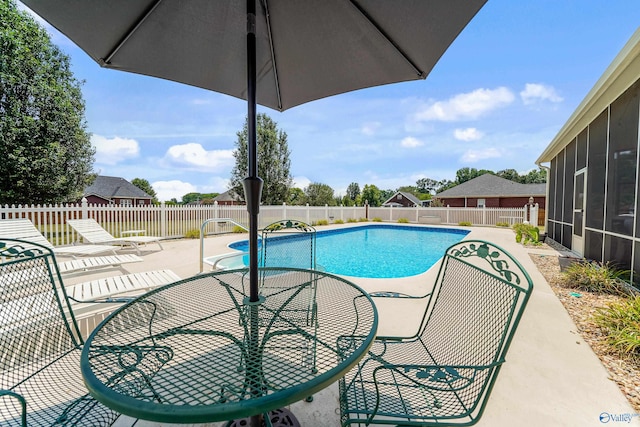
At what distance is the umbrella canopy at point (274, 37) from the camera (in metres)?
1.57

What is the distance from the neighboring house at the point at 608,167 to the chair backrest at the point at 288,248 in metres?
4.36

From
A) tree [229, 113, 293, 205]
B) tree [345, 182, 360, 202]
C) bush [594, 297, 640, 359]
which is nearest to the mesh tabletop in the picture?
bush [594, 297, 640, 359]

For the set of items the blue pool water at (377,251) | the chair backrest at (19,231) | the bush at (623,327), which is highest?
the chair backrest at (19,231)

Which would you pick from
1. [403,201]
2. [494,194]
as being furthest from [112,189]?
[494,194]

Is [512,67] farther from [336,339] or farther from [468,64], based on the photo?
[336,339]

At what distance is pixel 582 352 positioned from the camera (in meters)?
2.18

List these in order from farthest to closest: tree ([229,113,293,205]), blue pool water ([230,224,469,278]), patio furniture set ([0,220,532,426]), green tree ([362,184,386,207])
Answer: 1. green tree ([362,184,386,207])
2. tree ([229,113,293,205])
3. blue pool water ([230,224,469,278])
4. patio furniture set ([0,220,532,426])

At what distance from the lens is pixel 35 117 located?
10109mm

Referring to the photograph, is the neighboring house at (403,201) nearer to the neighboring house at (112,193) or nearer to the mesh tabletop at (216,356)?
the neighboring house at (112,193)

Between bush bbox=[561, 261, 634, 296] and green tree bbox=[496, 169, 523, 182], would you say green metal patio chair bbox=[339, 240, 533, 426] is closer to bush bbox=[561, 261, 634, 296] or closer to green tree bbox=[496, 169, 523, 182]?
bush bbox=[561, 261, 634, 296]

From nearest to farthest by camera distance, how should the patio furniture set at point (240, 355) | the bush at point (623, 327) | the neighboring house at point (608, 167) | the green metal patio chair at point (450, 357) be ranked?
1. the patio furniture set at point (240, 355)
2. the green metal patio chair at point (450, 357)
3. the bush at point (623, 327)
4. the neighboring house at point (608, 167)

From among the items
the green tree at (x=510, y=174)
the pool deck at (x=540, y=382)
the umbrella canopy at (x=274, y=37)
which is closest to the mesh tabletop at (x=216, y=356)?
the pool deck at (x=540, y=382)

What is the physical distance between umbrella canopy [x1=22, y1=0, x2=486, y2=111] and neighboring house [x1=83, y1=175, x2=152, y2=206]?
29340 millimetres

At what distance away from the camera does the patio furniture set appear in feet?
2.81
